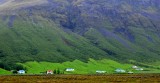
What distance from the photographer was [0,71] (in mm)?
195875
